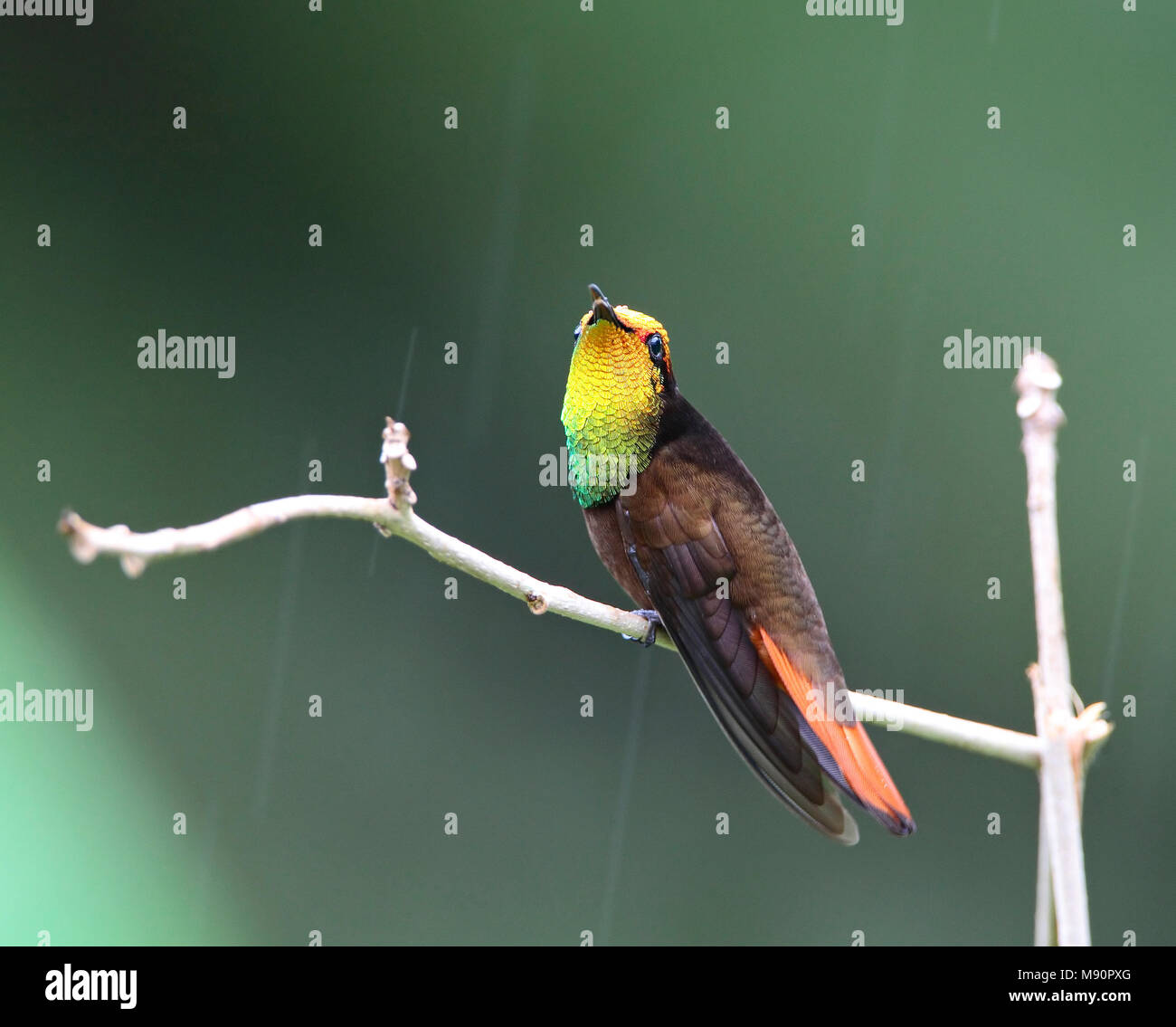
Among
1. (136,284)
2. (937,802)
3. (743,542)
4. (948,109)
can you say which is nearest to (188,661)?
(136,284)

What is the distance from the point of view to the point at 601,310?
2.93 m

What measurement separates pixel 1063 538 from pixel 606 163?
2.59 metres

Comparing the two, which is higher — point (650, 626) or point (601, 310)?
point (601, 310)

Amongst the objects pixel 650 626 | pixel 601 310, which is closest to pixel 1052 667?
pixel 650 626

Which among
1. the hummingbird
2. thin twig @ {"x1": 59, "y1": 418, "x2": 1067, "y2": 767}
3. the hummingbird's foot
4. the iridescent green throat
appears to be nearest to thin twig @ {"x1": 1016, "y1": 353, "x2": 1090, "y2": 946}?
thin twig @ {"x1": 59, "y1": 418, "x2": 1067, "y2": 767}

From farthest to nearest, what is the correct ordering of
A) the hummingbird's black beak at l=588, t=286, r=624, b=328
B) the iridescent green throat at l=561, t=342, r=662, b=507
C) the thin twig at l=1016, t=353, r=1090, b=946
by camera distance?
the iridescent green throat at l=561, t=342, r=662, b=507 → the hummingbird's black beak at l=588, t=286, r=624, b=328 → the thin twig at l=1016, t=353, r=1090, b=946

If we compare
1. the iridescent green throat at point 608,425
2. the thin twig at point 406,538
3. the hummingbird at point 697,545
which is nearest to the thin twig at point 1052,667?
the thin twig at point 406,538

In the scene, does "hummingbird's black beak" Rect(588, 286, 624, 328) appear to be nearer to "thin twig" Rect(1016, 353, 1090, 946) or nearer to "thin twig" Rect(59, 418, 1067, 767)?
"thin twig" Rect(59, 418, 1067, 767)

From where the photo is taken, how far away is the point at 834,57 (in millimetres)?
5293

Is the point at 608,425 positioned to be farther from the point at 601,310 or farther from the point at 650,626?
the point at 650,626

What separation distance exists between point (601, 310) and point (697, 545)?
2.07 ft

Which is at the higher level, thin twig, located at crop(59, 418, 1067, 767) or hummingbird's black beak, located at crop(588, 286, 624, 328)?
hummingbird's black beak, located at crop(588, 286, 624, 328)

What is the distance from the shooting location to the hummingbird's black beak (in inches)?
113

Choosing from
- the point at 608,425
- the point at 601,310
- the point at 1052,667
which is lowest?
the point at 1052,667
